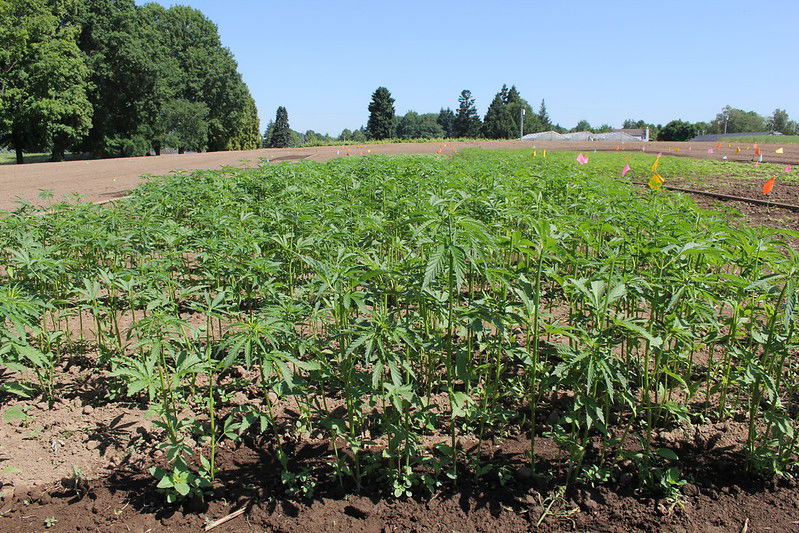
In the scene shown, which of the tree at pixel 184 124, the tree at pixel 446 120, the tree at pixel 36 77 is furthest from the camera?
the tree at pixel 446 120

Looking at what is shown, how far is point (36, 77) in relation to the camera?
119ft

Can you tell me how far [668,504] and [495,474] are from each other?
873mm

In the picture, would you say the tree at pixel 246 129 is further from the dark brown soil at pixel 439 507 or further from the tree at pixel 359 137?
the dark brown soil at pixel 439 507

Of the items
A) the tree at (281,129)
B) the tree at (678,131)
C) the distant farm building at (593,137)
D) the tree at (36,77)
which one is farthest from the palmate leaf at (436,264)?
the tree at (281,129)

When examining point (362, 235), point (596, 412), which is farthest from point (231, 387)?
point (596, 412)

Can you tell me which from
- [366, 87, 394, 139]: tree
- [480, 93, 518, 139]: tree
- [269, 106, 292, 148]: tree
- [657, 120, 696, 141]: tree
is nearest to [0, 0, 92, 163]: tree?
[366, 87, 394, 139]: tree

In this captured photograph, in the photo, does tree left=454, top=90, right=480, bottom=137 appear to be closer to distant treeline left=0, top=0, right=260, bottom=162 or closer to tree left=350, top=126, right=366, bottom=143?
tree left=350, top=126, right=366, bottom=143

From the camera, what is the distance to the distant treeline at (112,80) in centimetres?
3625

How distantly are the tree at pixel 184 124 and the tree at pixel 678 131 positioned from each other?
256 ft

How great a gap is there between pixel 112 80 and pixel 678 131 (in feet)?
286

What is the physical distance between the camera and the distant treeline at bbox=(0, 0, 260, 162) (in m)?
36.2

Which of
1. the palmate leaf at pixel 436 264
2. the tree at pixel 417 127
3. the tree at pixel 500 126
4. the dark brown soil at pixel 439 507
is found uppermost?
the tree at pixel 417 127

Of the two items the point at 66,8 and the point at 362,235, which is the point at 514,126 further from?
the point at 362,235

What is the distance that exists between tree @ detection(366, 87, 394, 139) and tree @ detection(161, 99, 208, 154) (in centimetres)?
4363
